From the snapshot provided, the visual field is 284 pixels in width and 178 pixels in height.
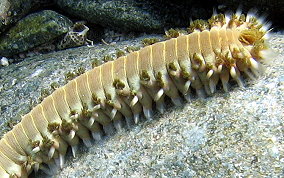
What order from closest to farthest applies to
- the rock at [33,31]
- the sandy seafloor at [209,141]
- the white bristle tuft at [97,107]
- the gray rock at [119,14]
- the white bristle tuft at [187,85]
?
1. the sandy seafloor at [209,141]
2. the white bristle tuft at [187,85]
3. the white bristle tuft at [97,107]
4. the gray rock at [119,14]
5. the rock at [33,31]

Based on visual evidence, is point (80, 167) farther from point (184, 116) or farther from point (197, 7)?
point (197, 7)

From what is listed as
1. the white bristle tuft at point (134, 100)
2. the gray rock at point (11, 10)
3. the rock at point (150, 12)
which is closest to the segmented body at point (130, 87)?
the white bristle tuft at point (134, 100)

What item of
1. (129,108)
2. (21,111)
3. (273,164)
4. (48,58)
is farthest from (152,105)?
(48,58)

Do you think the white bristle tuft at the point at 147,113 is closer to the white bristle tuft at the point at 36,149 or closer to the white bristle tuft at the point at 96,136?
the white bristle tuft at the point at 96,136

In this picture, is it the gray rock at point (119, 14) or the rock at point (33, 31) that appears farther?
the rock at point (33, 31)

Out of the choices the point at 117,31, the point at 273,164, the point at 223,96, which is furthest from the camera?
the point at 117,31

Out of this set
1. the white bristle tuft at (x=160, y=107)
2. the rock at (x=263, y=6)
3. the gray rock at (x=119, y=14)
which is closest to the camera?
the white bristle tuft at (x=160, y=107)
